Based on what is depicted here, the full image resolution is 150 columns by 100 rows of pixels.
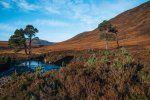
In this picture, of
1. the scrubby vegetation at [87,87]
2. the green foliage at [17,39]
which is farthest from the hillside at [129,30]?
the scrubby vegetation at [87,87]

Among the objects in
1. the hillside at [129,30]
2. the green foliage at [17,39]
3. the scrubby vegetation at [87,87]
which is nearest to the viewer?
the scrubby vegetation at [87,87]

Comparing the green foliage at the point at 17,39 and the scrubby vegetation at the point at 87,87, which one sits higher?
the green foliage at the point at 17,39

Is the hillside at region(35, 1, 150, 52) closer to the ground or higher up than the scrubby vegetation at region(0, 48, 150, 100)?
higher up

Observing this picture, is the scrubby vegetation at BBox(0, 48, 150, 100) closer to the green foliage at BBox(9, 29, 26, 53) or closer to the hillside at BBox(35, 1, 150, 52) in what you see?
the green foliage at BBox(9, 29, 26, 53)

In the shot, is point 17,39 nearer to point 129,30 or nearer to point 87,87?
point 87,87

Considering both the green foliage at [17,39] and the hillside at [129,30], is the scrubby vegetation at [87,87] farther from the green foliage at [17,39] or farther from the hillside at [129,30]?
the hillside at [129,30]

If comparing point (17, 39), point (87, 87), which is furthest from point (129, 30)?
point (87, 87)

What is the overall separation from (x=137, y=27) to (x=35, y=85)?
159m

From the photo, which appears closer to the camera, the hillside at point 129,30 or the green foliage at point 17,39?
the green foliage at point 17,39

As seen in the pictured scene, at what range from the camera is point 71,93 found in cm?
944

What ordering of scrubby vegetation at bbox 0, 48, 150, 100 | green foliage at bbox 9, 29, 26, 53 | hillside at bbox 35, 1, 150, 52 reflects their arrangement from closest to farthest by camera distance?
1. scrubby vegetation at bbox 0, 48, 150, 100
2. green foliage at bbox 9, 29, 26, 53
3. hillside at bbox 35, 1, 150, 52

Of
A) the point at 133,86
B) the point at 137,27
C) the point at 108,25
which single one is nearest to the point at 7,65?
the point at 133,86

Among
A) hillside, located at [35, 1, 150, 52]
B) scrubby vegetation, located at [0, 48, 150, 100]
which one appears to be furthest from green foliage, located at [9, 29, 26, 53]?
hillside, located at [35, 1, 150, 52]

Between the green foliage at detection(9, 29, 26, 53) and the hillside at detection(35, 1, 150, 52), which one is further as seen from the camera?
the hillside at detection(35, 1, 150, 52)
